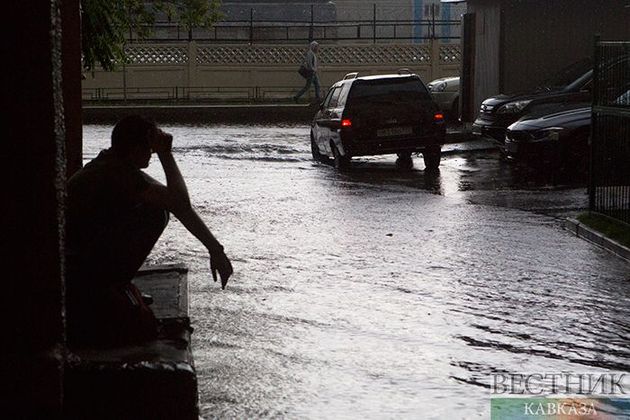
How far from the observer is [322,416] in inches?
271

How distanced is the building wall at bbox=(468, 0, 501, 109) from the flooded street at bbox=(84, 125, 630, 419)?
10.3 m

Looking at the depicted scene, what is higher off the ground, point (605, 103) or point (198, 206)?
point (605, 103)

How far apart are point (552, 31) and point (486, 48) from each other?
5.13ft

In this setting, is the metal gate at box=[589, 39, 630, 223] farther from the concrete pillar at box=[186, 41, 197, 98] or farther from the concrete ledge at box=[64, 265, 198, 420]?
the concrete pillar at box=[186, 41, 197, 98]

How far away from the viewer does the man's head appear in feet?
22.7

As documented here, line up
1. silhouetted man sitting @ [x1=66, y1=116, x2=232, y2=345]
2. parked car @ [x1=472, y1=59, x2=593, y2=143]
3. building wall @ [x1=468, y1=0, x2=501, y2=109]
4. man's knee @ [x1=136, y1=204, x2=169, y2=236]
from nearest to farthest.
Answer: silhouetted man sitting @ [x1=66, y1=116, x2=232, y2=345]
man's knee @ [x1=136, y1=204, x2=169, y2=236]
parked car @ [x1=472, y1=59, x2=593, y2=143]
building wall @ [x1=468, y1=0, x2=501, y2=109]

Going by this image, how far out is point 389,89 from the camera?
75.6 ft

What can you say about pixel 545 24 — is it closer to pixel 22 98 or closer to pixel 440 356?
pixel 440 356

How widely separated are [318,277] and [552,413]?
463cm

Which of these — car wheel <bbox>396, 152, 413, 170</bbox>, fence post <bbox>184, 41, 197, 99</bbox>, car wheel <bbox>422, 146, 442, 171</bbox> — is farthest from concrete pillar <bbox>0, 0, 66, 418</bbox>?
fence post <bbox>184, 41, 197, 99</bbox>

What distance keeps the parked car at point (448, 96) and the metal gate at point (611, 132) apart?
1752 centimetres

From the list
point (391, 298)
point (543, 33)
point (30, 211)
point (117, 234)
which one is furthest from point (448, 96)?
point (30, 211)

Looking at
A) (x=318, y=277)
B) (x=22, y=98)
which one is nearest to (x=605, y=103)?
(x=318, y=277)

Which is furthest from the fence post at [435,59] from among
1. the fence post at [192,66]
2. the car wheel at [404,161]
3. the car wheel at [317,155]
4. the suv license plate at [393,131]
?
the suv license plate at [393,131]
